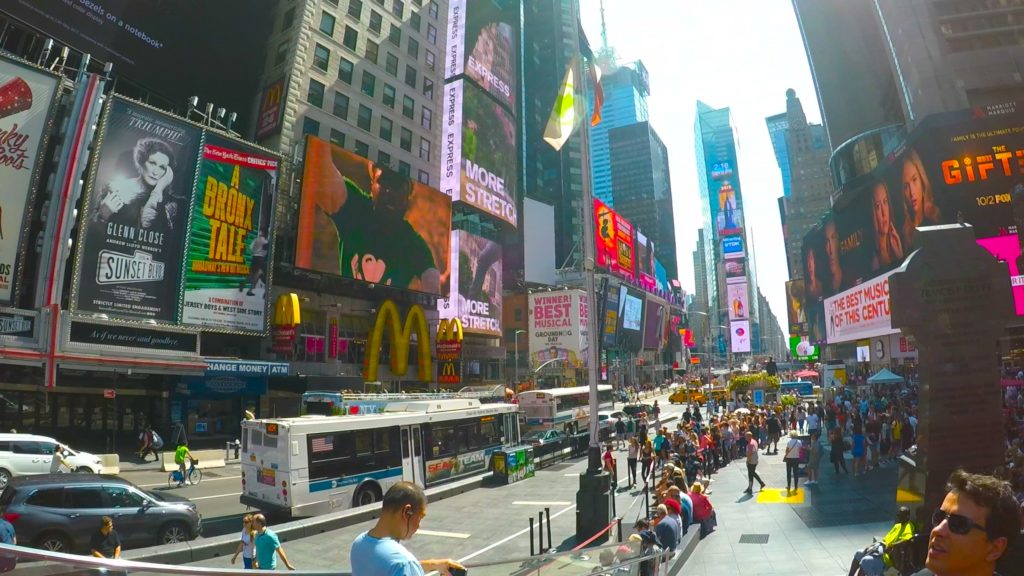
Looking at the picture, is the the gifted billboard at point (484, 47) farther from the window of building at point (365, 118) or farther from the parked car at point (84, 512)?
the parked car at point (84, 512)

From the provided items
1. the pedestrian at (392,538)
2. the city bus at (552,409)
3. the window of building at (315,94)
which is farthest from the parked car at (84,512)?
the window of building at (315,94)

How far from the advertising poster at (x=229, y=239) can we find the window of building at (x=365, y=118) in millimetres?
13148

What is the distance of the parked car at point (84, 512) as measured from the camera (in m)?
11.2

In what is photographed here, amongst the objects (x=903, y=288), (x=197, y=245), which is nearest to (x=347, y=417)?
(x=903, y=288)

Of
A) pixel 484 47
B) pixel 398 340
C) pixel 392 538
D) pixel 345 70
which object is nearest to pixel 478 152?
pixel 484 47

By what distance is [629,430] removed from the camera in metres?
37.8

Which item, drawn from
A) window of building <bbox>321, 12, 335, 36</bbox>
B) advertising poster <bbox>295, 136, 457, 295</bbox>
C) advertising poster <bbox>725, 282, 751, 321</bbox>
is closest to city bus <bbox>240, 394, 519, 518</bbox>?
advertising poster <bbox>295, 136, 457, 295</bbox>

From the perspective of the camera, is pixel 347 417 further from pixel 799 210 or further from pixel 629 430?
pixel 799 210

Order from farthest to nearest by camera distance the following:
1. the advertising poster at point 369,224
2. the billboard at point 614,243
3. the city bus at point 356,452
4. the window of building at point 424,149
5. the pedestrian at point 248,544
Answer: the billboard at point 614,243 < the window of building at point 424,149 < the advertising poster at point 369,224 < the city bus at point 356,452 < the pedestrian at point 248,544

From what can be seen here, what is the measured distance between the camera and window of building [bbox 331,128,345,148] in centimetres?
4434

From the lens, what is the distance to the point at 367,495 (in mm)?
17609

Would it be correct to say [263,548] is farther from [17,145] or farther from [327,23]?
[327,23]

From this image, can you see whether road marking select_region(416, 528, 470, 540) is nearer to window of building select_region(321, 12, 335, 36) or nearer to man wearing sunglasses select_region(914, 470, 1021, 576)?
man wearing sunglasses select_region(914, 470, 1021, 576)

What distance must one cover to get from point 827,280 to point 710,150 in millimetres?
144723
